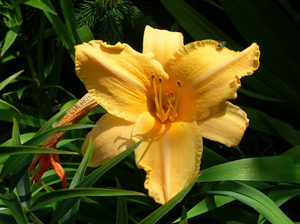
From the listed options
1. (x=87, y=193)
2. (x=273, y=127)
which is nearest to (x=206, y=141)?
(x=273, y=127)

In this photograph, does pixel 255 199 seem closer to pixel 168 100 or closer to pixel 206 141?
pixel 168 100

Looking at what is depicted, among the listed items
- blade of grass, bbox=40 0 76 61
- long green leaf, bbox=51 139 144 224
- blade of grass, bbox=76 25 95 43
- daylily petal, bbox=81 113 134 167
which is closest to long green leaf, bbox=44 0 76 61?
blade of grass, bbox=40 0 76 61

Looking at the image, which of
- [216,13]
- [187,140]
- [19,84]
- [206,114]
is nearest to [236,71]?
[206,114]

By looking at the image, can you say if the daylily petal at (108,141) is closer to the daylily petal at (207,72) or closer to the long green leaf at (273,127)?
the daylily petal at (207,72)

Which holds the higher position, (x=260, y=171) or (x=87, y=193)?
(x=87, y=193)

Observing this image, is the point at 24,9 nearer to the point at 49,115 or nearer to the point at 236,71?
the point at 49,115
